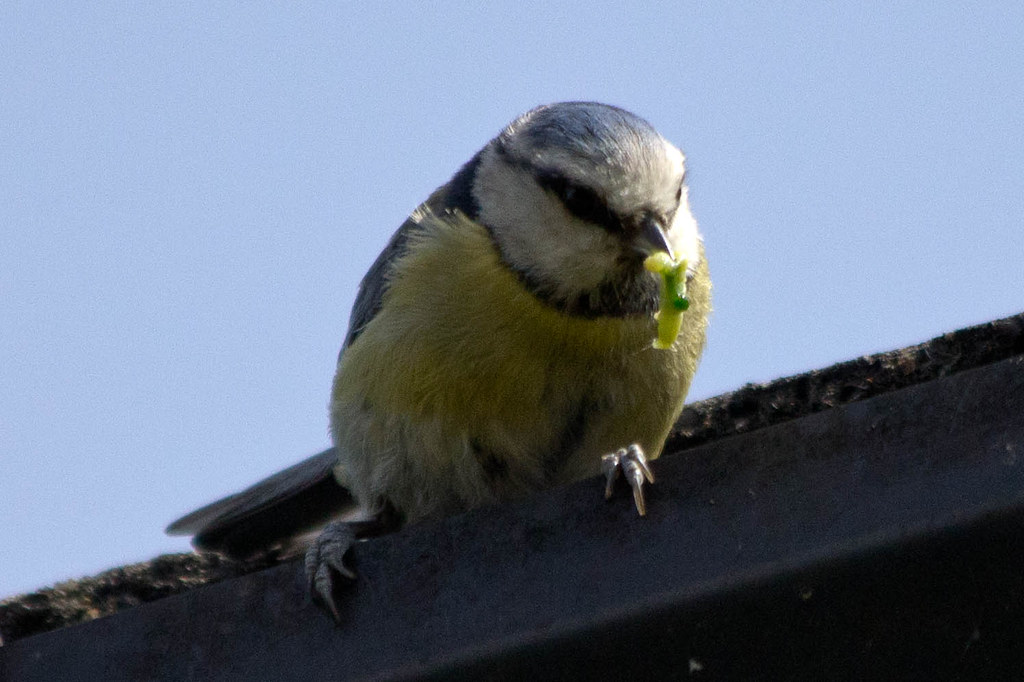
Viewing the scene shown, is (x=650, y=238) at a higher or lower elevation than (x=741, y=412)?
higher

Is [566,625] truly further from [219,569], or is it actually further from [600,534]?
[219,569]

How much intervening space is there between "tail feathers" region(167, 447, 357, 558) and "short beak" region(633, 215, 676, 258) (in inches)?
41.9

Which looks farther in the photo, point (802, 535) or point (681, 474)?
point (681, 474)

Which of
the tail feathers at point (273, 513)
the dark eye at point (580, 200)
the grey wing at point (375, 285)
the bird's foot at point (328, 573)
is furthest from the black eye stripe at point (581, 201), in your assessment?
the tail feathers at point (273, 513)

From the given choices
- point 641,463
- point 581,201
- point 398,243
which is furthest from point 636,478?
point 398,243

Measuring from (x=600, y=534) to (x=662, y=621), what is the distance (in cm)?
16

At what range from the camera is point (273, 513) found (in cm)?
316

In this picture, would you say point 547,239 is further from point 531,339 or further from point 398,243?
point 398,243

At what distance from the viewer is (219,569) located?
259 centimetres

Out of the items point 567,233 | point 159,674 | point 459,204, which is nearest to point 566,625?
point 159,674

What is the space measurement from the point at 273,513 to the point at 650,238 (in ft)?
4.08

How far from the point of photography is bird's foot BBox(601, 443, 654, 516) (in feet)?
5.40

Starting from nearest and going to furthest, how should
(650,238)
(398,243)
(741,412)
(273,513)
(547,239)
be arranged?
(741,412)
(650,238)
(547,239)
(398,243)
(273,513)

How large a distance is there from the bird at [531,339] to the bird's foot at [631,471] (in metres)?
0.56
